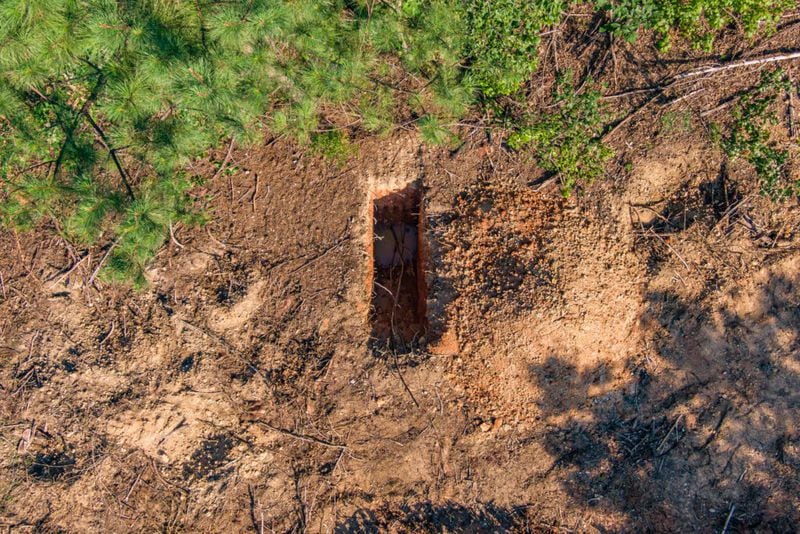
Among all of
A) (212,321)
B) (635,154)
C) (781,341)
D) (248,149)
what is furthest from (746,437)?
(248,149)

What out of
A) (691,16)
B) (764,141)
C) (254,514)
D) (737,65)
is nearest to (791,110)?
(764,141)

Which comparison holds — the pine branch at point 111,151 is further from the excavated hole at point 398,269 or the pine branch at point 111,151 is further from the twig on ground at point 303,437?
the twig on ground at point 303,437

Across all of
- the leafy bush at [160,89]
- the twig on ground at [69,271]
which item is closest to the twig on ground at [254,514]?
the leafy bush at [160,89]

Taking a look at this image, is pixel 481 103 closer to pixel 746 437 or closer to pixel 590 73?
pixel 590 73

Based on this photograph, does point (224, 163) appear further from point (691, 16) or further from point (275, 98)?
point (691, 16)

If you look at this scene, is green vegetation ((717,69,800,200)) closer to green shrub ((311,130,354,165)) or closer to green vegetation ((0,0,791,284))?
green vegetation ((0,0,791,284))

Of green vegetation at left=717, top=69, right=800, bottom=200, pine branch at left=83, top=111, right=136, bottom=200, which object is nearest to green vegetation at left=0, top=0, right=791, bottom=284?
pine branch at left=83, top=111, right=136, bottom=200
